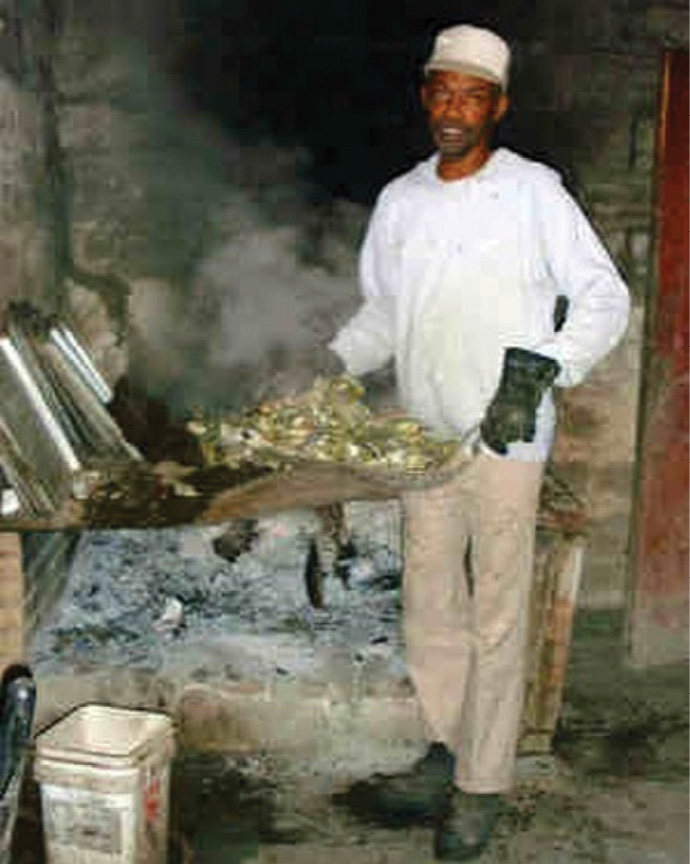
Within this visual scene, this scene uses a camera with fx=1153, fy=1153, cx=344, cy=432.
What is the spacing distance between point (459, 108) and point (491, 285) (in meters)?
0.64

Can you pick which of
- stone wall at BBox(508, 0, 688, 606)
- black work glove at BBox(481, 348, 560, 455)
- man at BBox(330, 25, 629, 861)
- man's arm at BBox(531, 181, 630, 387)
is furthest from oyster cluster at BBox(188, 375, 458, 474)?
stone wall at BBox(508, 0, 688, 606)

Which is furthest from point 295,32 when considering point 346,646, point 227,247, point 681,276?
point 346,646

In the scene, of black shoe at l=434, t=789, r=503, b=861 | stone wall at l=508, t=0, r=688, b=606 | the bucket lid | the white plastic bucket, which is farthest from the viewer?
stone wall at l=508, t=0, r=688, b=606

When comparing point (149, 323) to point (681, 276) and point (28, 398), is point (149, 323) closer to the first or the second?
point (28, 398)

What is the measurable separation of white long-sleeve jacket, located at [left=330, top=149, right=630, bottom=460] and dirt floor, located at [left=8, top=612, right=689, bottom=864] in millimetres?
1559

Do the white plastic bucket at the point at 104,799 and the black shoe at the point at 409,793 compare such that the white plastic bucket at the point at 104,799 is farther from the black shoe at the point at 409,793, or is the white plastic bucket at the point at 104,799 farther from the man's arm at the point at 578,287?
the man's arm at the point at 578,287

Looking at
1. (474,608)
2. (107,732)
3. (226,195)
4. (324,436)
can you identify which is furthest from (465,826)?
(226,195)

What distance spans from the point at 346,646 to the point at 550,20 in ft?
11.4

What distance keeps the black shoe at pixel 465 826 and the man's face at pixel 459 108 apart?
2.49 meters

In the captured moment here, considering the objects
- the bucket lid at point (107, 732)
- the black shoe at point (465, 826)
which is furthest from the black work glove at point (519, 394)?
the bucket lid at point (107, 732)

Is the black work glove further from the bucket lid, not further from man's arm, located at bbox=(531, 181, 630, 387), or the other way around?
the bucket lid

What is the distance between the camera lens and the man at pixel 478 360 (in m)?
4.11

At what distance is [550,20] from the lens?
6.15m

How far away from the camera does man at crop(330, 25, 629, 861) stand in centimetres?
411
